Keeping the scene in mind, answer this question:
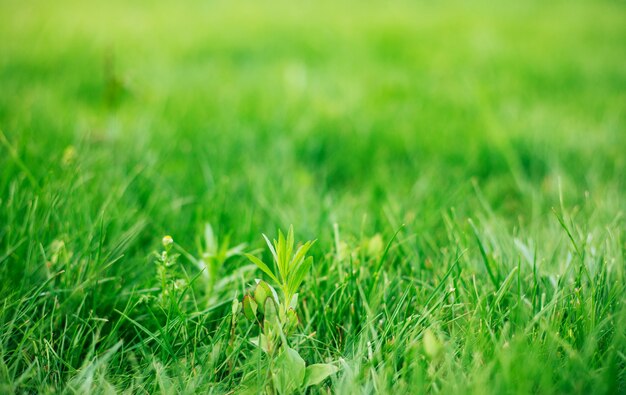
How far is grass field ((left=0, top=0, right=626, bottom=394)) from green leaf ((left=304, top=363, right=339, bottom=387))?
A: 2cm

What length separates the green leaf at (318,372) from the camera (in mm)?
1067

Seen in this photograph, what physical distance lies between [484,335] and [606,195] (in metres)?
1.22

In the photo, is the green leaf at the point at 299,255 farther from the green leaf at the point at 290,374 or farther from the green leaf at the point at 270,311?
the green leaf at the point at 290,374

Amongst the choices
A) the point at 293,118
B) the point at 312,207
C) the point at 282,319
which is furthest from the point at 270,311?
the point at 293,118

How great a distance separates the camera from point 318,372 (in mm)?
1082

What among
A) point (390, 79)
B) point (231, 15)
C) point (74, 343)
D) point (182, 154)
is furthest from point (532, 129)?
point (231, 15)

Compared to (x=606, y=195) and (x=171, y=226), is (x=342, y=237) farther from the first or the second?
(x=606, y=195)

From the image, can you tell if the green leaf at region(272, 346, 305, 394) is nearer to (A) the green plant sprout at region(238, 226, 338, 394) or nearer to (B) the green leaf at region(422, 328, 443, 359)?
(A) the green plant sprout at region(238, 226, 338, 394)

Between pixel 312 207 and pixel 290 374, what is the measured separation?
3.03ft

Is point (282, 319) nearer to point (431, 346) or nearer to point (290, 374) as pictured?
point (290, 374)

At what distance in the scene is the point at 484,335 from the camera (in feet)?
3.78

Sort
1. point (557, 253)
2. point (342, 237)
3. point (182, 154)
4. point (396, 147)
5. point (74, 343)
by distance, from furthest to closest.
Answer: point (396, 147) → point (182, 154) → point (342, 237) → point (557, 253) → point (74, 343)

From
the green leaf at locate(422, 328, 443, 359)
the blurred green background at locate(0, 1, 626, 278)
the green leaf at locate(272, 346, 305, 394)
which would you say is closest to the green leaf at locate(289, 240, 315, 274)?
the green leaf at locate(272, 346, 305, 394)

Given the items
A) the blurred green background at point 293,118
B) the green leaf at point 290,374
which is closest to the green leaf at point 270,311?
the green leaf at point 290,374
